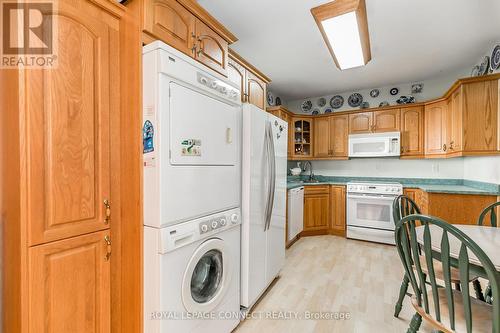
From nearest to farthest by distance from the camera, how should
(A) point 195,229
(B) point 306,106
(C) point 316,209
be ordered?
(A) point 195,229, (C) point 316,209, (B) point 306,106

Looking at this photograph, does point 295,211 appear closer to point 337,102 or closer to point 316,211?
point 316,211

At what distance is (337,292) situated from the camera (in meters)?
2.33

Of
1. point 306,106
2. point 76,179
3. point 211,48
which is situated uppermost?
point 306,106

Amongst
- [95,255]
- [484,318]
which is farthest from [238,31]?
[484,318]

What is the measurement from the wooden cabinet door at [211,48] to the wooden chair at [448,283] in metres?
1.61

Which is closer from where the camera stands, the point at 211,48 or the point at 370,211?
the point at 211,48

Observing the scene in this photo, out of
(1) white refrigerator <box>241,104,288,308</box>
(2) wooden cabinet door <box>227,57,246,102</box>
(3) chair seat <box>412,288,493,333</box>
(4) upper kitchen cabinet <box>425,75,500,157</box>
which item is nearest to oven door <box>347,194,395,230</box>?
(4) upper kitchen cabinet <box>425,75,500,157</box>

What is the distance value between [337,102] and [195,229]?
412cm

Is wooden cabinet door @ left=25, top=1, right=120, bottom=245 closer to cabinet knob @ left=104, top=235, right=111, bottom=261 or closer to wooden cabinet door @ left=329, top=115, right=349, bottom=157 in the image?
cabinet knob @ left=104, top=235, right=111, bottom=261

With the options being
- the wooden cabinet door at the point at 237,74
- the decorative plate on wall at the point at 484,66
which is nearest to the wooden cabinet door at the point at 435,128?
the decorative plate on wall at the point at 484,66

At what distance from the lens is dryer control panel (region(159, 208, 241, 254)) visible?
48.3 inches

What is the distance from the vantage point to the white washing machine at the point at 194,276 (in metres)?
1.23

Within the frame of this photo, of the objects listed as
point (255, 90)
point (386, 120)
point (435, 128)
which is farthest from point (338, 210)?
point (255, 90)

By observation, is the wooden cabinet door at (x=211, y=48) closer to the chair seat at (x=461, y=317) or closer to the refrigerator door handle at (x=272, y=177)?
the refrigerator door handle at (x=272, y=177)
